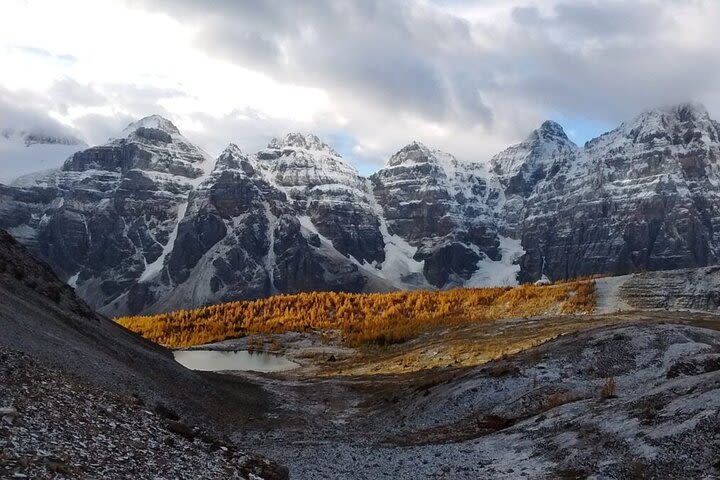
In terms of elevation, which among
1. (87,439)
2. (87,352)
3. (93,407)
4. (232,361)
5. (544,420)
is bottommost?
(232,361)

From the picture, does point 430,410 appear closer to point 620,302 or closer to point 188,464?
point 188,464

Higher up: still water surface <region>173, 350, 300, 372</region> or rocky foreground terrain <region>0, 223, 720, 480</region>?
rocky foreground terrain <region>0, 223, 720, 480</region>

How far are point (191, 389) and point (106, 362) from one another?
11222 millimetres

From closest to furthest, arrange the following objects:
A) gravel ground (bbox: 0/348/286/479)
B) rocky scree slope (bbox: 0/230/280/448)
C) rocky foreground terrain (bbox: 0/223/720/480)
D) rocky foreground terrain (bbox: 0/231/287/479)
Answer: gravel ground (bbox: 0/348/286/479) < rocky foreground terrain (bbox: 0/231/287/479) < rocky foreground terrain (bbox: 0/223/720/480) < rocky scree slope (bbox: 0/230/280/448)

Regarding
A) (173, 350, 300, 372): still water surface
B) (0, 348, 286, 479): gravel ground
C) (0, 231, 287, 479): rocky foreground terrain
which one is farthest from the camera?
(173, 350, 300, 372): still water surface

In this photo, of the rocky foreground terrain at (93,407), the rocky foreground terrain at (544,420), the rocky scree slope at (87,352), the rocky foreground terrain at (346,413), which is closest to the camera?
the rocky foreground terrain at (93,407)

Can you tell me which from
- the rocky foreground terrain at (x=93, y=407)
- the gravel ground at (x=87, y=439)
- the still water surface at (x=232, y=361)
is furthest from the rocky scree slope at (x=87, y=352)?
the still water surface at (x=232, y=361)

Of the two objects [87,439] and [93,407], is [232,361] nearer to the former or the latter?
[93,407]

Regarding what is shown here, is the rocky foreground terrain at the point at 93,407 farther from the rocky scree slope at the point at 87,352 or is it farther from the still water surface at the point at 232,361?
the still water surface at the point at 232,361

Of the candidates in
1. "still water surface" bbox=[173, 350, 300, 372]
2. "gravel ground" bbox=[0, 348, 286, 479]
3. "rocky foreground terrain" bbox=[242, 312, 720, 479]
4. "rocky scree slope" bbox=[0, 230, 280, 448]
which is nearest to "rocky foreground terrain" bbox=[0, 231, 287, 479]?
"gravel ground" bbox=[0, 348, 286, 479]

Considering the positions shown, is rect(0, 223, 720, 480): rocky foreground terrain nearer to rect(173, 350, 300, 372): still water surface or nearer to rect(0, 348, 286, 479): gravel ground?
rect(0, 348, 286, 479): gravel ground

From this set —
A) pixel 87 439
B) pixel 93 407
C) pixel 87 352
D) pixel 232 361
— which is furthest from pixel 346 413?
pixel 232 361

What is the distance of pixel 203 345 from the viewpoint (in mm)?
189625

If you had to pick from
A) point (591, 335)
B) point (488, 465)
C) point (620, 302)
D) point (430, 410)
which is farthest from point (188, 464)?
point (620, 302)
